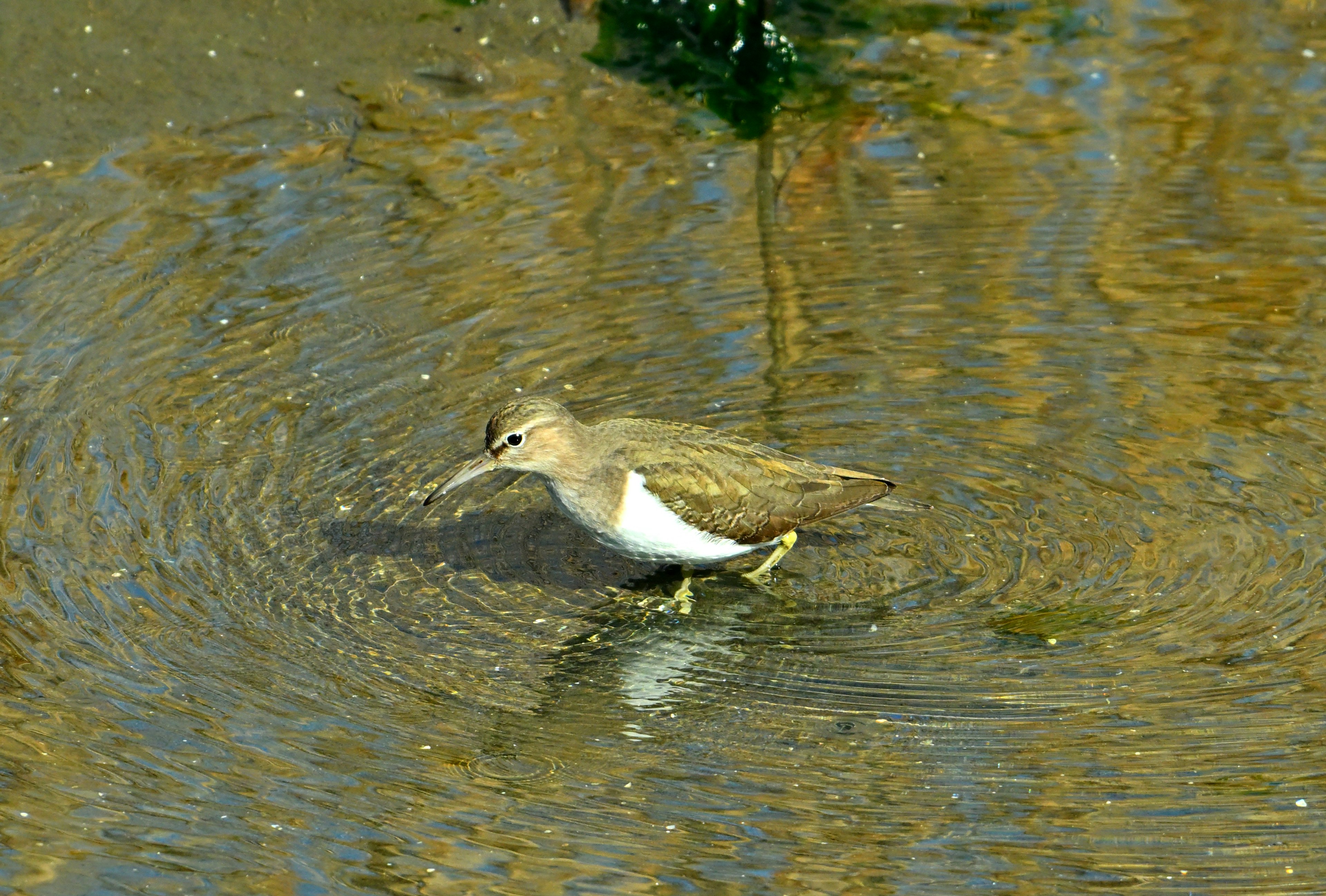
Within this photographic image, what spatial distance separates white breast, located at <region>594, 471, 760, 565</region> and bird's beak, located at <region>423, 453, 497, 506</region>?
0.58m

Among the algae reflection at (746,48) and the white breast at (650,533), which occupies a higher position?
the algae reflection at (746,48)

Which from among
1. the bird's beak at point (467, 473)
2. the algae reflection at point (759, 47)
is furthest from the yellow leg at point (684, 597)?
the algae reflection at point (759, 47)

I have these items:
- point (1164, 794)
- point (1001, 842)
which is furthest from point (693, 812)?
point (1164, 794)

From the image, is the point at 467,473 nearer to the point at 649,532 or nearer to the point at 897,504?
the point at 649,532

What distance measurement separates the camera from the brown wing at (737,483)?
6.97 metres

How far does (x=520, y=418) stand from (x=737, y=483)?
3.25ft

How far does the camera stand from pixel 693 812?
5.54 m

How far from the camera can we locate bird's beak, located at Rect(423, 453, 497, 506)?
7070 mm

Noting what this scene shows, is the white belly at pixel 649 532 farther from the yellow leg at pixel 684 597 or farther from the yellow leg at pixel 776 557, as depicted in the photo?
the yellow leg at pixel 776 557

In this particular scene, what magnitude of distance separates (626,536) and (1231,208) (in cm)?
498

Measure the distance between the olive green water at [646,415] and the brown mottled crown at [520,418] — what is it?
2.01 feet

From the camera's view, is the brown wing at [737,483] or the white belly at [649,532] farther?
the brown wing at [737,483]

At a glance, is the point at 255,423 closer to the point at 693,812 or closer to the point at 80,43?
the point at 693,812

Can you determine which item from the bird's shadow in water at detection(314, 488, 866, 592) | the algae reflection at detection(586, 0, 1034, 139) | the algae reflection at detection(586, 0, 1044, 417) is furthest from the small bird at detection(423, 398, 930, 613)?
the algae reflection at detection(586, 0, 1034, 139)
